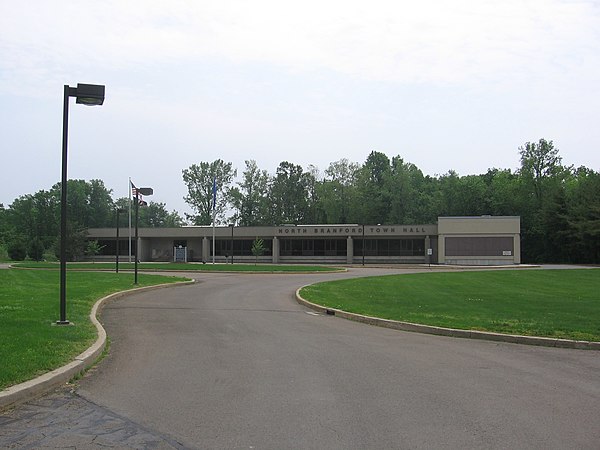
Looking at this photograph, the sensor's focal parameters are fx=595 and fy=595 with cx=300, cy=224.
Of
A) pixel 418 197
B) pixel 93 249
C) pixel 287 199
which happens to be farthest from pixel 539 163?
pixel 93 249

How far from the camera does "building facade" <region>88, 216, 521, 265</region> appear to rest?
2514 inches

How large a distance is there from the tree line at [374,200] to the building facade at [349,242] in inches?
353

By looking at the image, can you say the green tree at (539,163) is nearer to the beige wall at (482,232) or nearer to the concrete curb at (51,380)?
the beige wall at (482,232)

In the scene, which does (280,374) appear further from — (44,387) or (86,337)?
(86,337)

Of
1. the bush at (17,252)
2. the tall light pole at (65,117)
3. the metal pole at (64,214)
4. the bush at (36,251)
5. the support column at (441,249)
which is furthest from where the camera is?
the bush at (36,251)

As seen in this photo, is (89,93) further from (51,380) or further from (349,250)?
(349,250)

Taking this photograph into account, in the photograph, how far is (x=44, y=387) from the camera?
7277mm

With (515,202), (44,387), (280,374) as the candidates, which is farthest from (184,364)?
(515,202)

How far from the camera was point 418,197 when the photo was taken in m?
99.1

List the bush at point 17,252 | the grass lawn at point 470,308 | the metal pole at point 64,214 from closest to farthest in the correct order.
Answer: the metal pole at point 64,214 → the grass lawn at point 470,308 → the bush at point 17,252

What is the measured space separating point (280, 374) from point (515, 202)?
8305 cm

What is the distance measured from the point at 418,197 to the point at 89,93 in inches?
3564

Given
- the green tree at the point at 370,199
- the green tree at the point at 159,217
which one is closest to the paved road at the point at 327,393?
the green tree at the point at 370,199

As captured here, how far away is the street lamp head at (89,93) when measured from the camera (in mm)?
11750
